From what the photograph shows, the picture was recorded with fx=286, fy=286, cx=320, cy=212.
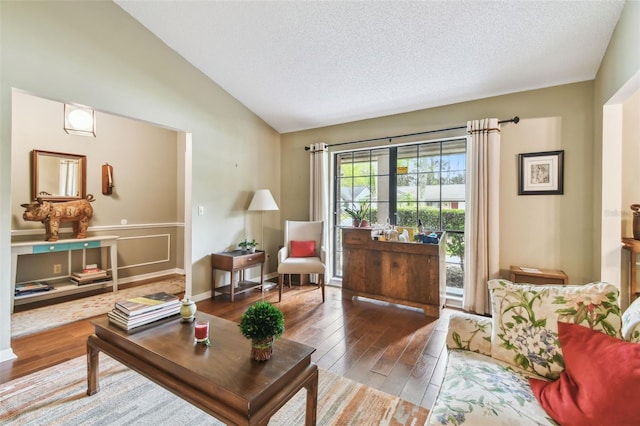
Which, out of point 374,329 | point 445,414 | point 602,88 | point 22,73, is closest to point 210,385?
point 445,414

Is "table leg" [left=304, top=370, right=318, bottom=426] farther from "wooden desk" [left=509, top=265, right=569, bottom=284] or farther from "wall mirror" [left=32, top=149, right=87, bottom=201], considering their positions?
"wall mirror" [left=32, top=149, right=87, bottom=201]

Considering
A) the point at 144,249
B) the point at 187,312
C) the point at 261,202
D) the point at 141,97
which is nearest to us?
the point at 187,312

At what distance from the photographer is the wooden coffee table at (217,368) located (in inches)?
43.1

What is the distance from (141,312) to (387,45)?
2825mm

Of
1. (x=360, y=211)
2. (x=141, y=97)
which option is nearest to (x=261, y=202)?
(x=360, y=211)

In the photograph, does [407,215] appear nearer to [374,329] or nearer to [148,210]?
[374,329]

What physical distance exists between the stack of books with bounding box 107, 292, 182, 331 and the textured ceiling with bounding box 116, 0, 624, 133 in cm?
246

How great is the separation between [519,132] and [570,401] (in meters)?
2.81

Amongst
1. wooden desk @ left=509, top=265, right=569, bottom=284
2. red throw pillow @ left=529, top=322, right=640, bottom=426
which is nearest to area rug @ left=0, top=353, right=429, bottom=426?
red throw pillow @ left=529, top=322, right=640, bottom=426

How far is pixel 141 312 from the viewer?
1.65 metres

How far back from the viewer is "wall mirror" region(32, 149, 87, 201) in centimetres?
348

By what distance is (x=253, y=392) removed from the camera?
3.53 feet

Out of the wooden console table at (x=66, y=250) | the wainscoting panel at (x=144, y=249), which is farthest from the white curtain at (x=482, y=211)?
the wainscoting panel at (x=144, y=249)

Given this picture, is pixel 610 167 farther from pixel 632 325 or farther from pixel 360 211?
pixel 360 211
